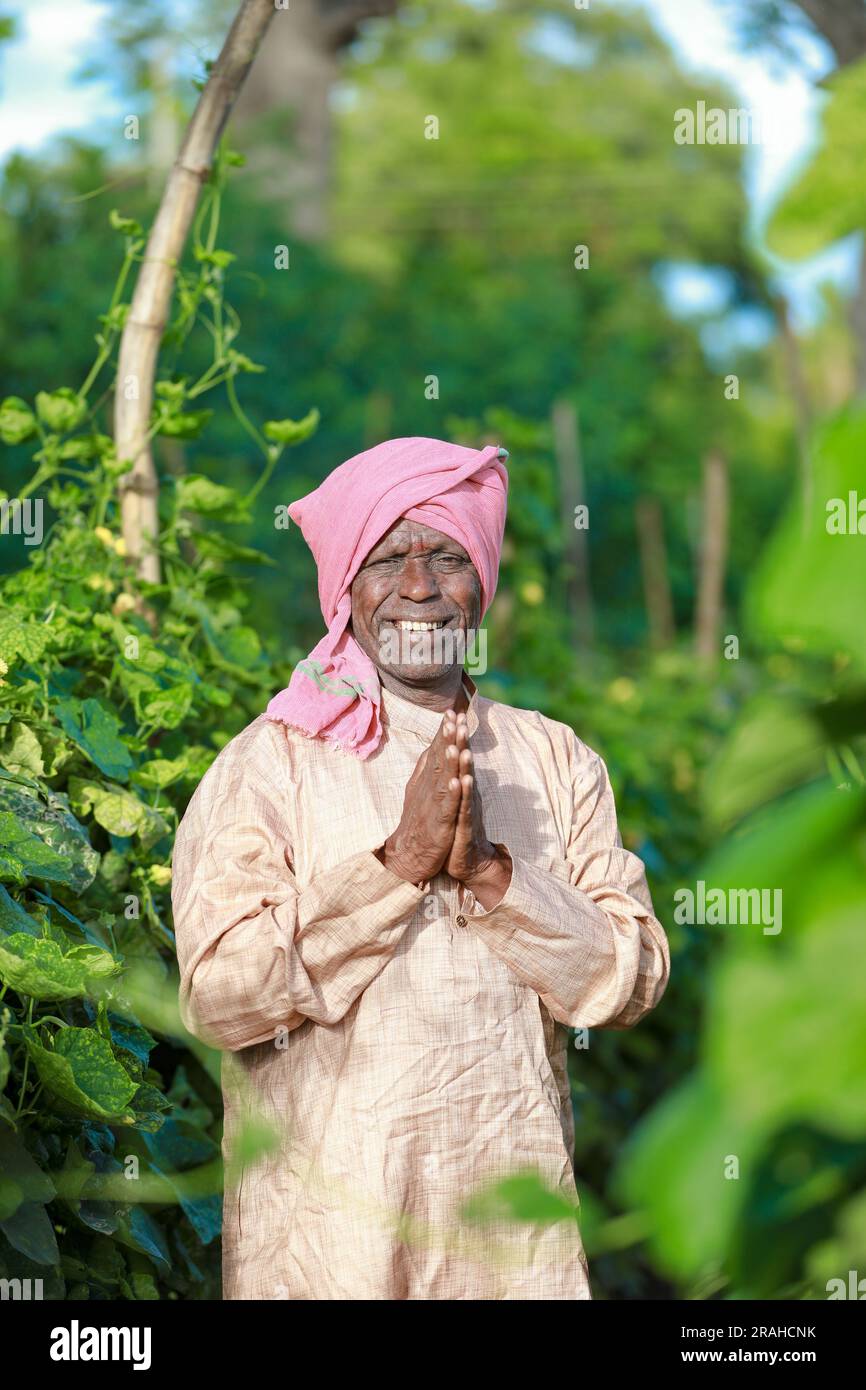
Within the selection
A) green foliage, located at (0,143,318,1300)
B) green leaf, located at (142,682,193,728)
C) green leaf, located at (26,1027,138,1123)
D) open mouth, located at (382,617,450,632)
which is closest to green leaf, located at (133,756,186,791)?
green foliage, located at (0,143,318,1300)

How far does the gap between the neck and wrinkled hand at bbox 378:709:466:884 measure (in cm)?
36

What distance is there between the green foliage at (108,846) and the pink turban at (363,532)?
402 millimetres

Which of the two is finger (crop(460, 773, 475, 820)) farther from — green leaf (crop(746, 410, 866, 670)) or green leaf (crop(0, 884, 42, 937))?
green leaf (crop(746, 410, 866, 670))

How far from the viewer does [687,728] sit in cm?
660

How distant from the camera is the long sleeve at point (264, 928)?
7.48 feet

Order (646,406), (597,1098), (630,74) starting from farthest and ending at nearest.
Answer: (630,74) → (646,406) → (597,1098)

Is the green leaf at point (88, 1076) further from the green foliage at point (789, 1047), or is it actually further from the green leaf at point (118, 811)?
the green foliage at point (789, 1047)

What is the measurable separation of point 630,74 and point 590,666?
24.9m

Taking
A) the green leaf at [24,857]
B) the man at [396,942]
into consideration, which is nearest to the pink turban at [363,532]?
the man at [396,942]

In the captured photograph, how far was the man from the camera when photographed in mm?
2291

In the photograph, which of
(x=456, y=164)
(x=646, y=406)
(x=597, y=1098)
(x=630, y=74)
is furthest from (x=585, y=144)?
(x=597, y=1098)

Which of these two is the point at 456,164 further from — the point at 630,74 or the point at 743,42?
the point at 743,42

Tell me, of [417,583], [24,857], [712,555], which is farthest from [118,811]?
[712,555]

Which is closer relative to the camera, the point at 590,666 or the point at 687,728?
the point at 687,728
